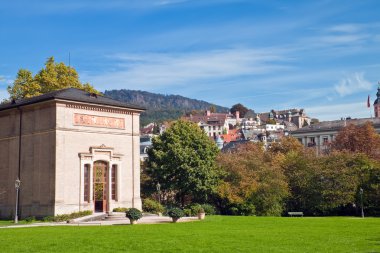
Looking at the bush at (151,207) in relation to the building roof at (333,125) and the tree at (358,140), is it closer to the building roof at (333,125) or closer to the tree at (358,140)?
the tree at (358,140)

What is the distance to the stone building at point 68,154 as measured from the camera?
38000mm

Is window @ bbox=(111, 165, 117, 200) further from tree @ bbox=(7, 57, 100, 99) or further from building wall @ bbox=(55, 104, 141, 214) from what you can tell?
tree @ bbox=(7, 57, 100, 99)

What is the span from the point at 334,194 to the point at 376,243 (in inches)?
1327

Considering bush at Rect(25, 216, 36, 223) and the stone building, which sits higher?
the stone building

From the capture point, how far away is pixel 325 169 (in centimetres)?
5372

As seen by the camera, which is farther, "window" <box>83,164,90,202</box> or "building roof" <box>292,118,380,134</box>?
"building roof" <box>292,118,380,134</box>

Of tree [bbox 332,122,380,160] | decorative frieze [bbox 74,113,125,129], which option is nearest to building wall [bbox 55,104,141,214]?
decorative frieze [bbox 74,113,125,129]

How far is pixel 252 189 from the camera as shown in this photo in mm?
50312

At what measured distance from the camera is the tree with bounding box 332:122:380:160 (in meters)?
76.6

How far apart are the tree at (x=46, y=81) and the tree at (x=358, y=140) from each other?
4129cm

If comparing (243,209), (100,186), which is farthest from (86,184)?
(243,209)

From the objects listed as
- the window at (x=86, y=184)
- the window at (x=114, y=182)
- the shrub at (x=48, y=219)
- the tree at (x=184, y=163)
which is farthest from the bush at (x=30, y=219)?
the tree at (x=184, y=163)

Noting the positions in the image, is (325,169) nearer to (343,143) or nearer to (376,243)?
(343,143)

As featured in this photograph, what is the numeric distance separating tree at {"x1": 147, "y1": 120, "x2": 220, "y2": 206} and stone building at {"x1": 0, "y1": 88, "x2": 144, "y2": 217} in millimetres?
8111
